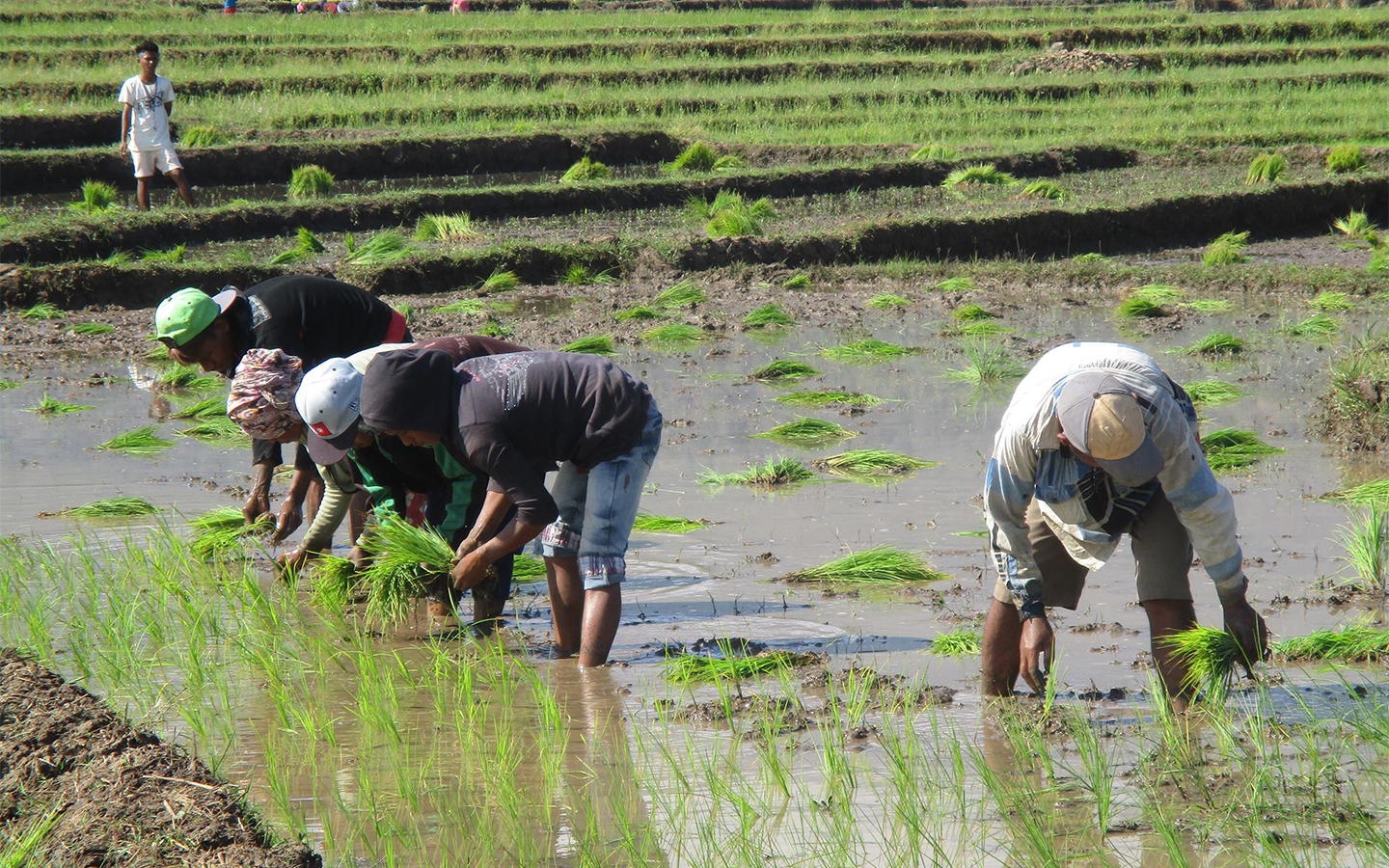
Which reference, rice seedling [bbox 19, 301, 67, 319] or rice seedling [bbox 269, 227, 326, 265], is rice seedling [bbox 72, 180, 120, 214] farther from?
rice seedling [bbox 19, 301, 67, 319]

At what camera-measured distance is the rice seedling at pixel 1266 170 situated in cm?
1276

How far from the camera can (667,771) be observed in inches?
116

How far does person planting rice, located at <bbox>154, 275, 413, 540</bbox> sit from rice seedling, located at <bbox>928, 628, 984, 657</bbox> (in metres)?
1.92

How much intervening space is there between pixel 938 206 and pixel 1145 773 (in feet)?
33.8

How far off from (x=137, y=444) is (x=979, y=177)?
9623mm

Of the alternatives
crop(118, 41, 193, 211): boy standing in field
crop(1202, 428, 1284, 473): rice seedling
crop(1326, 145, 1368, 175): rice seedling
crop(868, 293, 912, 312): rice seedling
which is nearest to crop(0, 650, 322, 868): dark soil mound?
crop(1202, 428, 1284, 473): rice seedling

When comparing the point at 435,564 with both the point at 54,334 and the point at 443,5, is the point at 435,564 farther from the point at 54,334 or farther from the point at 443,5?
the point at 443,5

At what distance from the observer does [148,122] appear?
10844 millimetres

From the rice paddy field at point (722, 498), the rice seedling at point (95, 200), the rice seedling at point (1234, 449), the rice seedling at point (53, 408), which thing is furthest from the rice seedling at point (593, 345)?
the rice seedling at point (95, 200)

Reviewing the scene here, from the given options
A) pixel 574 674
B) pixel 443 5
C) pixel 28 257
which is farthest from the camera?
pixel 443 5

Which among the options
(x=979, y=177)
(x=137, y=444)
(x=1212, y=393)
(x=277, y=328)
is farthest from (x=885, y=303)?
(x=277, y=328)

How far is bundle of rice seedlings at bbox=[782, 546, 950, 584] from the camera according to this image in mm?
4223

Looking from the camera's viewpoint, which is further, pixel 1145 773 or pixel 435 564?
pixel 435 564

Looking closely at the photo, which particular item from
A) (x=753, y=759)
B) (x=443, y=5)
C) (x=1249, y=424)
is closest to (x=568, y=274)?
(x=1249, y=424)
